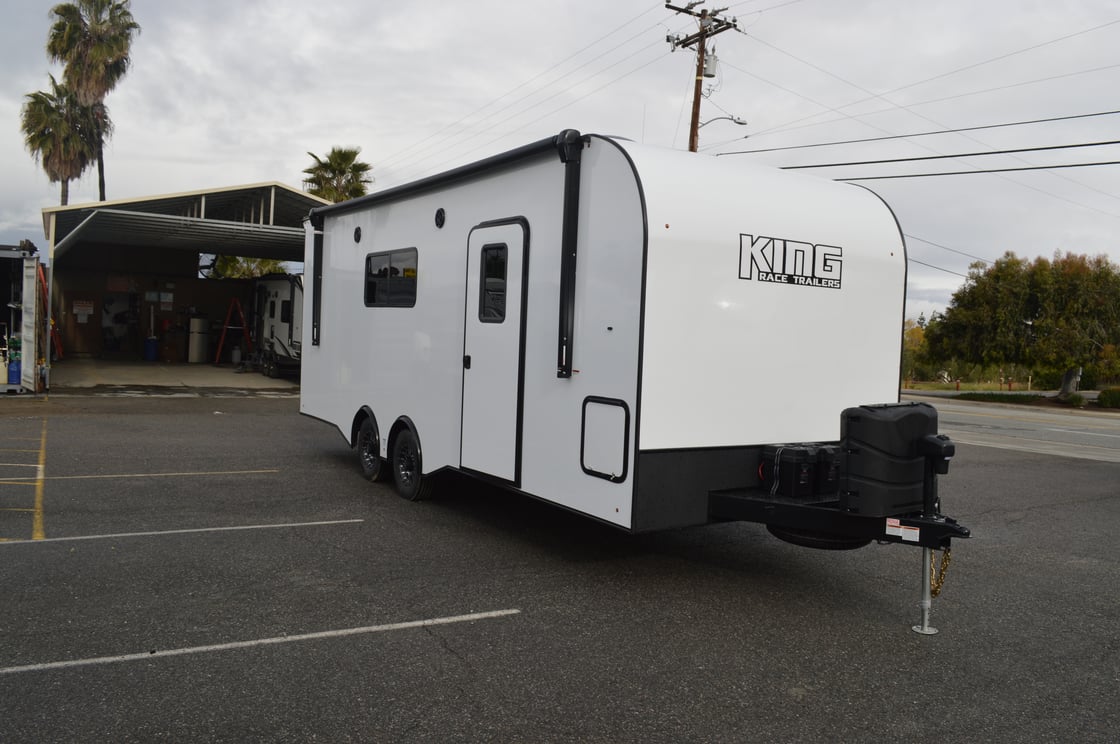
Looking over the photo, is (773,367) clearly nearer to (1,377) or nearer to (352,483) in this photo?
(352,483)

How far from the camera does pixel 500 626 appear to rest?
4855 millimetres

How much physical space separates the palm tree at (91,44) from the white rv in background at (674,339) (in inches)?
1217

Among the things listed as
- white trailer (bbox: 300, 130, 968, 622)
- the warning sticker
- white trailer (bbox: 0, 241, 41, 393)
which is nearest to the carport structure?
white trailer (bbox: 0, 241, 41, 393)

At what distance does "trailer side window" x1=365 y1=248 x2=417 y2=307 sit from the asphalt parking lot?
1.87 metres

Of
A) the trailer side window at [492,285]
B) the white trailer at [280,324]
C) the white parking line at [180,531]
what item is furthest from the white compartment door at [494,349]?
the white trailer at [280,324]

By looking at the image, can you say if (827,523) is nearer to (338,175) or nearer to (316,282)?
(316,282)

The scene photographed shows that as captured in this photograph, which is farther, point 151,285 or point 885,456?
point 151,285

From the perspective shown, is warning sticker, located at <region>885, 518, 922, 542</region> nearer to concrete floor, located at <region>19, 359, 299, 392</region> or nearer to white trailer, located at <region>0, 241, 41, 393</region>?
white trailer, located at <region>0, 241, 41, 393</region>

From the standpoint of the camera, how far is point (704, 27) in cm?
2297

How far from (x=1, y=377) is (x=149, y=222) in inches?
200

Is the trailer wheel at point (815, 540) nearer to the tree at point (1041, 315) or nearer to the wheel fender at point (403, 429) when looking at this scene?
the wheel fender at point (403, 429)

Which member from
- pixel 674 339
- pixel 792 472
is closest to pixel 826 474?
pixel 792 472

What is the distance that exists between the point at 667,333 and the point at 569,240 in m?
0.97

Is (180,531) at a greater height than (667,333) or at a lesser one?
lesser
